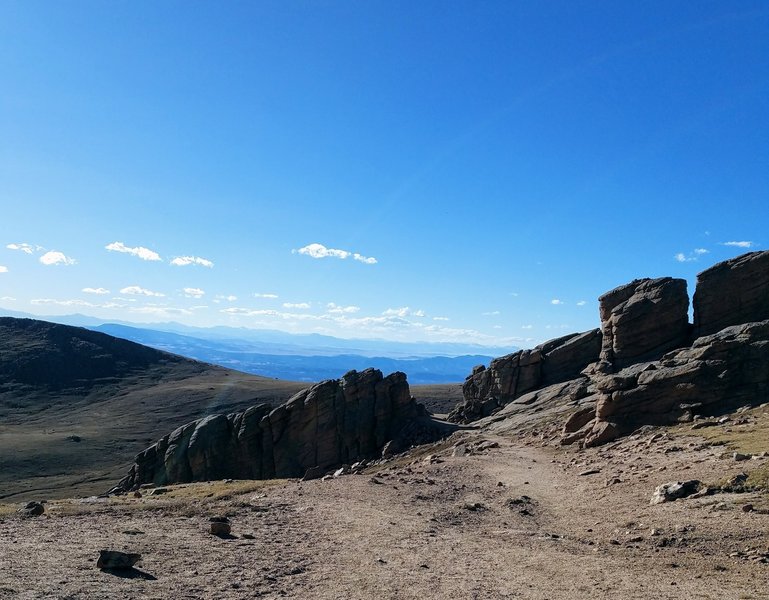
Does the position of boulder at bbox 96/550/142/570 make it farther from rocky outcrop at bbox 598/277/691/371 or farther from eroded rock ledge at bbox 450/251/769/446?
rocky outcrop at bbox 598/277/691/371

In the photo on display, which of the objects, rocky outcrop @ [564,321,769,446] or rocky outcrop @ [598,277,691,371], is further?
rocky outcrop @ [598,277,691,371]

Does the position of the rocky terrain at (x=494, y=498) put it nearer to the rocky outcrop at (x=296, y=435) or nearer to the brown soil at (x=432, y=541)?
the brown soil at (x=432, y=541)

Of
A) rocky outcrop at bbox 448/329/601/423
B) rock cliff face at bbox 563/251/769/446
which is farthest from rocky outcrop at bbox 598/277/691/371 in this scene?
rocky outcrop at bbox 448/329/601/423

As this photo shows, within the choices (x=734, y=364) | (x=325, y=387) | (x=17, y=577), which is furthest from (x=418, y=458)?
(x=17, y=577)

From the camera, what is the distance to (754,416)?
118 ft

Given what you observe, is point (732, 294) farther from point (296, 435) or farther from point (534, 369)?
point (296, 435)

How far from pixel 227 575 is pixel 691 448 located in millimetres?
25544

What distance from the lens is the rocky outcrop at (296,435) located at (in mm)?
58906

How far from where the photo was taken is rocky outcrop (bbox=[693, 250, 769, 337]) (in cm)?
5172

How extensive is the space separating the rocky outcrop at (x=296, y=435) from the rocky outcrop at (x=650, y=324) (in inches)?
904

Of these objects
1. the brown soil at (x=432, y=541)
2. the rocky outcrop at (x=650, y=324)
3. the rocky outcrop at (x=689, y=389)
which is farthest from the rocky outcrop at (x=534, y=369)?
the brown soil at (x=432, y=541)

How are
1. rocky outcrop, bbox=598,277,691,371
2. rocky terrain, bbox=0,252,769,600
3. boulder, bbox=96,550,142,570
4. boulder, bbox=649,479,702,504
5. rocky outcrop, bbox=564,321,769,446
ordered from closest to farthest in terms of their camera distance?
boulder, bbox=96,550,142,570
rocky terrain, bbox=0,252,769,600
boulder, bbox=649,479,702,504
rocky outcrop, bbox=564,321,769,446
rocky outcrop, bbox=598,277,691,371

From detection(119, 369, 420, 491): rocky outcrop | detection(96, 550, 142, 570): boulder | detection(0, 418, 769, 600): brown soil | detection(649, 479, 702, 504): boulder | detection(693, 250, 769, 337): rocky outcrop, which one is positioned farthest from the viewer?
detection(119, 369, 420, 491): rocky outcrop

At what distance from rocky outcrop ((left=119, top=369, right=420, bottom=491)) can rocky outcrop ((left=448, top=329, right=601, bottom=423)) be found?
926cm
